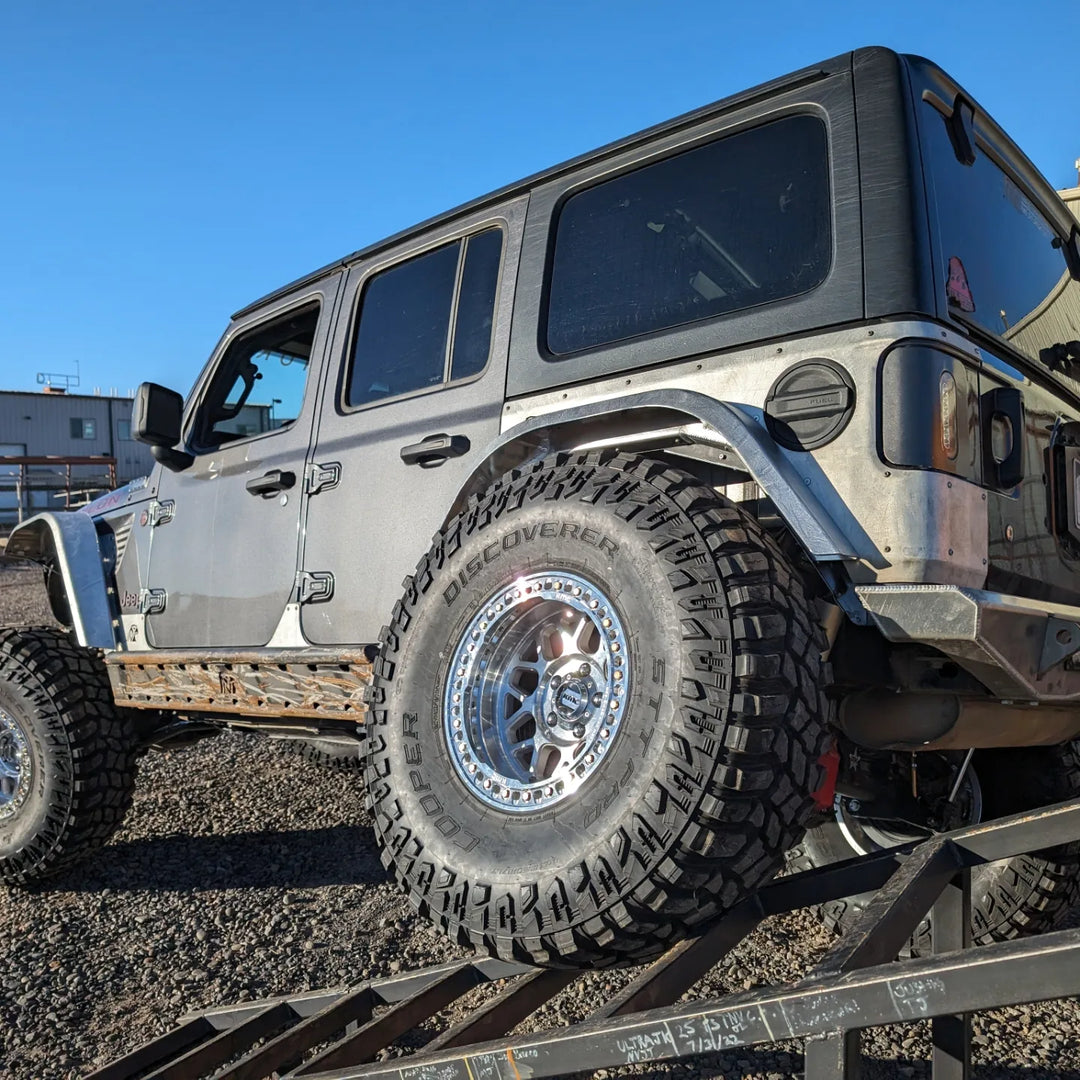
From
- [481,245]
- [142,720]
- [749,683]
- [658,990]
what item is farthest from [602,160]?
[142,720]

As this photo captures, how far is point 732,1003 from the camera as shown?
147 cm

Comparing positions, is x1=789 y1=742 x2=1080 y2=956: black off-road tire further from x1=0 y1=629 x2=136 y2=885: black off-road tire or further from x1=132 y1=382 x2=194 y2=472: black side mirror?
x1=132 y1=382 x2=194 y2=472: black side mirror

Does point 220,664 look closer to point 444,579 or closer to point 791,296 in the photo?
point 444,579

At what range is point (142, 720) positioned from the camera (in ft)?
13.9

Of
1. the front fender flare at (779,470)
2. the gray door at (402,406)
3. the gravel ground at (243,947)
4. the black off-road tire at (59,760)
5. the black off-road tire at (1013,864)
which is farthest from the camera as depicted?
the black off-road tire at (59,760)

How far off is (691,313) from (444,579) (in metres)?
0.91

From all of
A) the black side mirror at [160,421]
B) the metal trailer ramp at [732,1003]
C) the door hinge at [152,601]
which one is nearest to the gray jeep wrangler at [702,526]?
the metal trailer ramp at [732,1003]

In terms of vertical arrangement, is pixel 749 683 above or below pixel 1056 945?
above

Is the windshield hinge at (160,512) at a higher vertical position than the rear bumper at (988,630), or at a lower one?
higher

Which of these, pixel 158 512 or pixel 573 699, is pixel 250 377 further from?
pixel 573 699

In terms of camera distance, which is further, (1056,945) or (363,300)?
(363,300)

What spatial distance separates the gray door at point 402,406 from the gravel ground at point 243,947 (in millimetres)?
1052

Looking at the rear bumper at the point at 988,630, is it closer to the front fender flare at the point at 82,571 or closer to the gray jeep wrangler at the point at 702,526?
the gray jeep wrangler at the point at 702,526

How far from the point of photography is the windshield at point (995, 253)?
2223 millimetres
